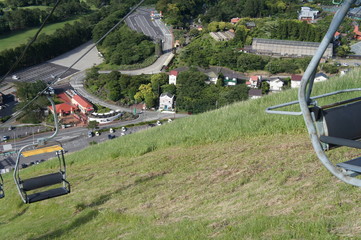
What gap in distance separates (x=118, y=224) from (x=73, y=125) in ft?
64.8

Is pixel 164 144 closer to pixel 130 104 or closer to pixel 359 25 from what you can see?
pixel 130 104

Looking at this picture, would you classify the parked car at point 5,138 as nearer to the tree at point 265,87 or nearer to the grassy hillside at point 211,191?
the tree at point 265,87

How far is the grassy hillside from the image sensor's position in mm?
3084

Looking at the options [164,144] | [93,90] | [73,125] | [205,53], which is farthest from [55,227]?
[205,53]

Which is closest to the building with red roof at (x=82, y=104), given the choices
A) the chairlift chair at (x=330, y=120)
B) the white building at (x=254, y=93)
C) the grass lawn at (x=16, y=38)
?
the white building at (x=254, y=93)

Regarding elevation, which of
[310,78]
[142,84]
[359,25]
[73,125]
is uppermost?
[310,78]

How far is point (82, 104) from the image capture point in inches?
949

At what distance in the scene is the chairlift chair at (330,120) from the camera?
151 centimetres

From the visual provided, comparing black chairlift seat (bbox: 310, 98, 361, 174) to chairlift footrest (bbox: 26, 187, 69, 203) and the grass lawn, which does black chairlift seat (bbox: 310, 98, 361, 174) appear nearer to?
chairlift footrest (bbox: 26, 187, 69, 203)

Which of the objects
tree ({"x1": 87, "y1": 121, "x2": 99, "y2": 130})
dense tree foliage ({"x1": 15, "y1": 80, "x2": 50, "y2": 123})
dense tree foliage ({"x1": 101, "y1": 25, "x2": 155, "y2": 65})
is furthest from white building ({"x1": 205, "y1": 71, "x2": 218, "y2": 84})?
dense tree foliage ({"x1": 15, "y1": 80, "x2": 50, "y2": 123})

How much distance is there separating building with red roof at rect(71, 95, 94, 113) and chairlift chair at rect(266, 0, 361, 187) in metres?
22.5

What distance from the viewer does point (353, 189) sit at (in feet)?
10.5

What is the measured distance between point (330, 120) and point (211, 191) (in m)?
2.29

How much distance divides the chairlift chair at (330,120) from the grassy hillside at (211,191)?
896 mm
